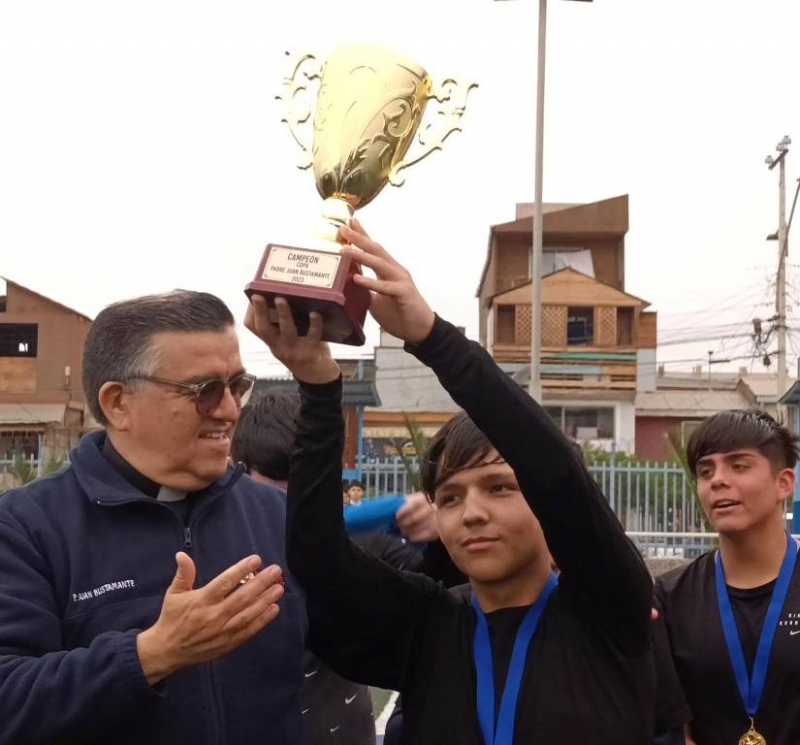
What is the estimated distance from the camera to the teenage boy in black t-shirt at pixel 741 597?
8.41 ft

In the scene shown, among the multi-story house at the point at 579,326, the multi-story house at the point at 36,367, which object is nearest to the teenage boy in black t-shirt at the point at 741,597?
the multi-story house at the point at 579,326

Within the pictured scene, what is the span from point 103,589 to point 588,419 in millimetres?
32260

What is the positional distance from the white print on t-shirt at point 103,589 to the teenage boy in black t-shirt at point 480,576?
32 centimetres

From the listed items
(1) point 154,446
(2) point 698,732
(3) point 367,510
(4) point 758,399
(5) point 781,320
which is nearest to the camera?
(1) point 154,446

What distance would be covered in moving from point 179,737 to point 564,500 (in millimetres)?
861

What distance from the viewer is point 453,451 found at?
74.9 inches

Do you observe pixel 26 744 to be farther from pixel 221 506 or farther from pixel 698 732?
pixel 698 732

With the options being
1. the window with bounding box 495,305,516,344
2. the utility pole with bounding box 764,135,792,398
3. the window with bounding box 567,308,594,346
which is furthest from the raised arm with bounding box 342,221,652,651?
the window with bounding box 567,308,594,346

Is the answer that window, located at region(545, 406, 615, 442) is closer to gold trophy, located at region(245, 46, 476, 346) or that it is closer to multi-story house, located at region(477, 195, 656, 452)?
multi-story house, located at region(477, 195, 656, 452)

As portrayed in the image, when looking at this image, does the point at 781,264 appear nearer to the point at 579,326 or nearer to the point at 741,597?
the point at 579,326

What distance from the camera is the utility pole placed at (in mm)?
25422

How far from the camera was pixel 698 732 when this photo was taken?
2641mm

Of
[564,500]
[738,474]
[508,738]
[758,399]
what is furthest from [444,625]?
[758,399]

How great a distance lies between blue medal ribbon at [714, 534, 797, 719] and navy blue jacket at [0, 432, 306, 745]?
4.13 ft
